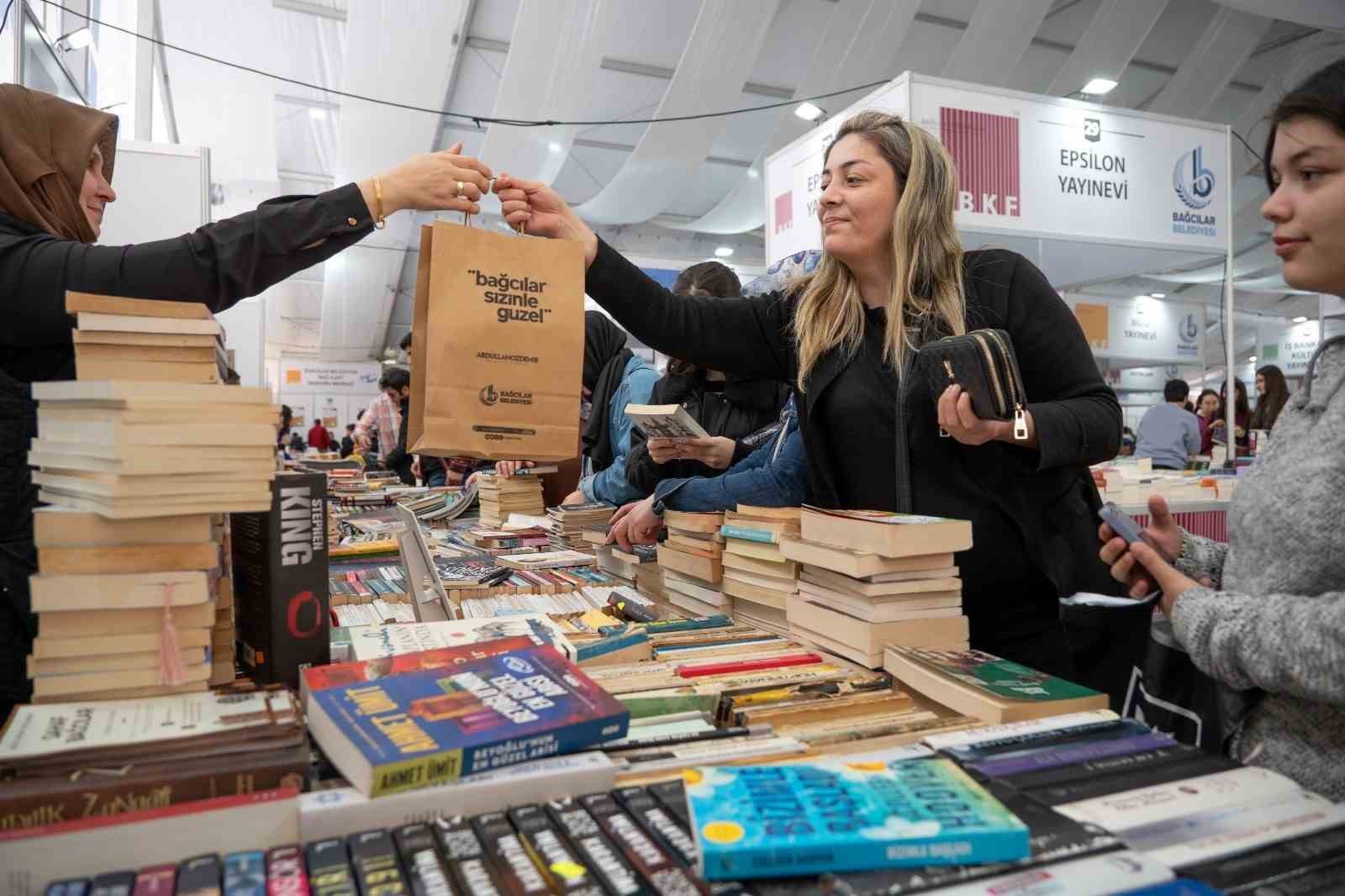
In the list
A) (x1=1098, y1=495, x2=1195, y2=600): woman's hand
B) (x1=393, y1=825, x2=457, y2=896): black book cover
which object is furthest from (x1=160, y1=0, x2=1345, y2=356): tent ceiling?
(x1=393, y1=825, x2=457, y2=896): black book cover

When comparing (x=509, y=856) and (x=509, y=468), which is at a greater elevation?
(x=509, y=468)

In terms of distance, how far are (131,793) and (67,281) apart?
90 cm

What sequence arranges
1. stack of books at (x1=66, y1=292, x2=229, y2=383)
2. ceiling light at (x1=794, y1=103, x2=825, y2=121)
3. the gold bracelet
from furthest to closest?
ceiling light at (x1=794, y1=103, x2=825, y2=121), the gold bracelet, stack of books at (x1=66, y1=292, x2=229, y2=383)

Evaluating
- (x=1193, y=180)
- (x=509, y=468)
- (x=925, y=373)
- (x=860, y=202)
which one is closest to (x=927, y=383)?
(x=925, y=373)

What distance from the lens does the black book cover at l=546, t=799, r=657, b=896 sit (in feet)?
2.23

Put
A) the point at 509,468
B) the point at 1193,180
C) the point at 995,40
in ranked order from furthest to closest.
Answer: the point at 995,40
the point at 1193,180
the point at 509,468

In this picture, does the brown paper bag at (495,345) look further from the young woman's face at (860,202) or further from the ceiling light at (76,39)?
the ceiling light at (76,39)

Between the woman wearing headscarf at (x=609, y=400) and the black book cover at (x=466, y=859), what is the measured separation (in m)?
2.18

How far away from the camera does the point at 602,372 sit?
332 centimetres

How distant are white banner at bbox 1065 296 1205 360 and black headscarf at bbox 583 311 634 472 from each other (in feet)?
24.0

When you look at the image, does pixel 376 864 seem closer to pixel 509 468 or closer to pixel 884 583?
pixel 884 583

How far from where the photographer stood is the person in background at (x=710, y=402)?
8.00 ft

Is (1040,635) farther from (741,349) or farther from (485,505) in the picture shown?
(485,505)

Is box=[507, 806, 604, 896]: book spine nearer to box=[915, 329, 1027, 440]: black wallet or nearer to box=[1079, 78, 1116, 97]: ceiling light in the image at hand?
box=[915, 329, 1027, 440]: black wallet
